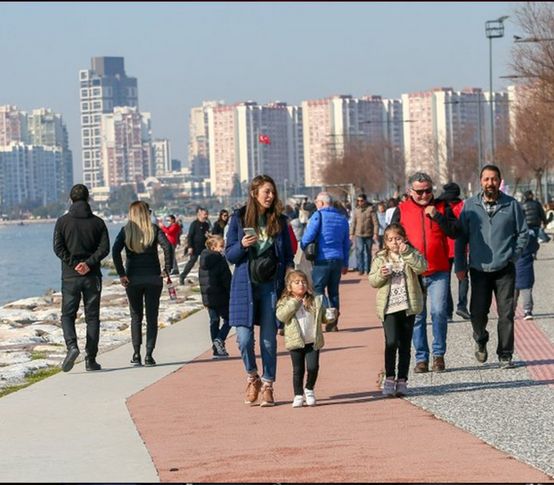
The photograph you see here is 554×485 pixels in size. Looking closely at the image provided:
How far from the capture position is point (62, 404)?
507 inches

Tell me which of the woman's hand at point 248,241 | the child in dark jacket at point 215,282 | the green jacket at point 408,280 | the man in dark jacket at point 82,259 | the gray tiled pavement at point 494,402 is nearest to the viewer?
the gray tiled pavement at point 494,402

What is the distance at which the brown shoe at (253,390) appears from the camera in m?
12.3

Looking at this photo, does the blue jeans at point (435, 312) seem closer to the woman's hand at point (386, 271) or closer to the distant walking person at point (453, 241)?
the distant walking person at point (453, 241)

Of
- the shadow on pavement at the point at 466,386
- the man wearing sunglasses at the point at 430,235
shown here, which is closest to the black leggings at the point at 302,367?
the shadow on pavement at the point at 466,386

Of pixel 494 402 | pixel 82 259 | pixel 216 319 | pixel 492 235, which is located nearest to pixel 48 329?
pixel 216 319

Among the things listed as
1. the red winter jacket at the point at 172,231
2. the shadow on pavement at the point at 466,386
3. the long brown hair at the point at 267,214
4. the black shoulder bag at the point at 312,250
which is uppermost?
the long brown hair at the point at 267,214

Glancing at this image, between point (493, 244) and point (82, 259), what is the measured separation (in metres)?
4.13

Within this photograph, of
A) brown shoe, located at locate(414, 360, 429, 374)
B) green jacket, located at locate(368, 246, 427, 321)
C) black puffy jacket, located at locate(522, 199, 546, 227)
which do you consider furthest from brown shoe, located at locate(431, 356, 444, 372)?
black puffy jacket, located at locate(522, 199, 546, 227)

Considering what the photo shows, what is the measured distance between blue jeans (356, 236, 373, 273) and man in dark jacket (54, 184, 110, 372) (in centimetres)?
1605

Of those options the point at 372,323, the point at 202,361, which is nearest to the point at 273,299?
the point at 202,361

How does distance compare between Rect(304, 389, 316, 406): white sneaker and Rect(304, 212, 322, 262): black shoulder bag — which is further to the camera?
Rect(304, 212, 322, 262): black shoulder bag

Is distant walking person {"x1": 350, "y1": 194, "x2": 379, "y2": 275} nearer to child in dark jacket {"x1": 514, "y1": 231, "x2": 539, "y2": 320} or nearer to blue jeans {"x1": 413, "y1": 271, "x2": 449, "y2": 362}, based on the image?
child in dark jacket {"x1": 514, "y1": 231, "x2": 539, "y2": 320}

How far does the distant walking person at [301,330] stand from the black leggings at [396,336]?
2.34 ft

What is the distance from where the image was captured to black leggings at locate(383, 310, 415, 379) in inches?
499
